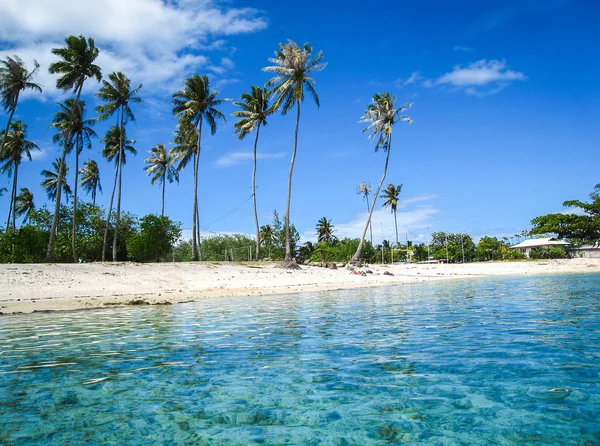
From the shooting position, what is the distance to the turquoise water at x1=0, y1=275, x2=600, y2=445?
3.37 meters

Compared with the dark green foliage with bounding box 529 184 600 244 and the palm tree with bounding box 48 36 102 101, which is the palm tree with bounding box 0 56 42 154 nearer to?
the palm tree with bounding box 48 36 102 101

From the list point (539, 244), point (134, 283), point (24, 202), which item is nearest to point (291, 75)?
point (134, 283)

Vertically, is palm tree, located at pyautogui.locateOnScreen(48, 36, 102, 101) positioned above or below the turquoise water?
above

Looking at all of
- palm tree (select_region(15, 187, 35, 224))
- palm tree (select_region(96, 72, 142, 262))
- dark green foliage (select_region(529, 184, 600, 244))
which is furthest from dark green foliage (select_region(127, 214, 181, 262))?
dark green foliage (select_region(529, 184, 600, 244))

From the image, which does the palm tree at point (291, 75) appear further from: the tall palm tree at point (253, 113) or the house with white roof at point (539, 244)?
the house with white roof at point (539, 244)

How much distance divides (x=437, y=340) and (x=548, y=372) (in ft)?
7.51

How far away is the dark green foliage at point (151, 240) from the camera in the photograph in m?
41.9

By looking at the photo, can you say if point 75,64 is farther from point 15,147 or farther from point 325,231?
point 325,231

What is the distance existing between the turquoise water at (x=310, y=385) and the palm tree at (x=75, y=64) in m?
32.5

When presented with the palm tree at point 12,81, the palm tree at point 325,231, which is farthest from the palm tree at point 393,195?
the palm tree at point 12,81

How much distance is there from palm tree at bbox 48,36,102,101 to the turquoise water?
3250 centimetres

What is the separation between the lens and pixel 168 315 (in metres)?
12.3

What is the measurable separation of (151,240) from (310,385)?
133ft

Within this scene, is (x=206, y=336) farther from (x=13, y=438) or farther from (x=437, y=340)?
(x=13, y=438)
